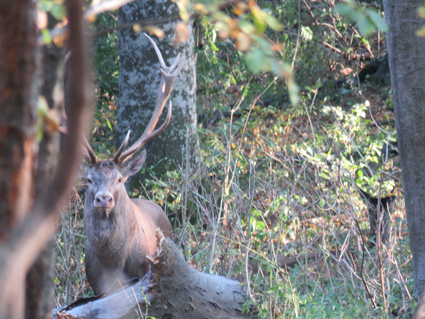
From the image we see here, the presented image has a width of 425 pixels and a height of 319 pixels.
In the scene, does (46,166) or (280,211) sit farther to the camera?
(280,211)

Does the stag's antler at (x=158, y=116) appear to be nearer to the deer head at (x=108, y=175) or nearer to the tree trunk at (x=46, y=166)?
the deer head at (x=108, y=175)

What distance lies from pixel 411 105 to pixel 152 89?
412 centimetres

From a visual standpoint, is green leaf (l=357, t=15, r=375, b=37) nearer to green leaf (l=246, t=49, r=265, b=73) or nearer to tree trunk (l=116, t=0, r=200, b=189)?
green leaf (l=246, t=49, r=265, b=73)

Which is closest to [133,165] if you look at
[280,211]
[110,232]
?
[110,232]

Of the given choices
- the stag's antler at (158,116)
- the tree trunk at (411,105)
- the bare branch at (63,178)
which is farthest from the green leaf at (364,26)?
the stag's antler at (158,116)

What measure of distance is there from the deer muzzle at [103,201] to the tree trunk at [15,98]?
3104 mm

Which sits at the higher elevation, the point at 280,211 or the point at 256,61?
the point at 256,61

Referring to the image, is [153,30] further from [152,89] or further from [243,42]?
[152,89]

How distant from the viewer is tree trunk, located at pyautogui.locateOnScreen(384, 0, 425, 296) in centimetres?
361

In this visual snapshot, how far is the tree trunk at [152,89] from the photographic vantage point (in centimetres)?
699

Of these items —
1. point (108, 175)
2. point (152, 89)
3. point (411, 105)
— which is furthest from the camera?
point (152, 89)

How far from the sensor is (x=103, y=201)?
14.2ft

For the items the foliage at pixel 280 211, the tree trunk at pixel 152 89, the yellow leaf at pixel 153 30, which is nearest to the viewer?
the yellow leaf at pixel 153 30

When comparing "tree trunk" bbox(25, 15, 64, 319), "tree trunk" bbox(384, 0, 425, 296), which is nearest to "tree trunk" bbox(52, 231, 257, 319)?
"tree trunk" bbox(384, 0, 425, 296)
